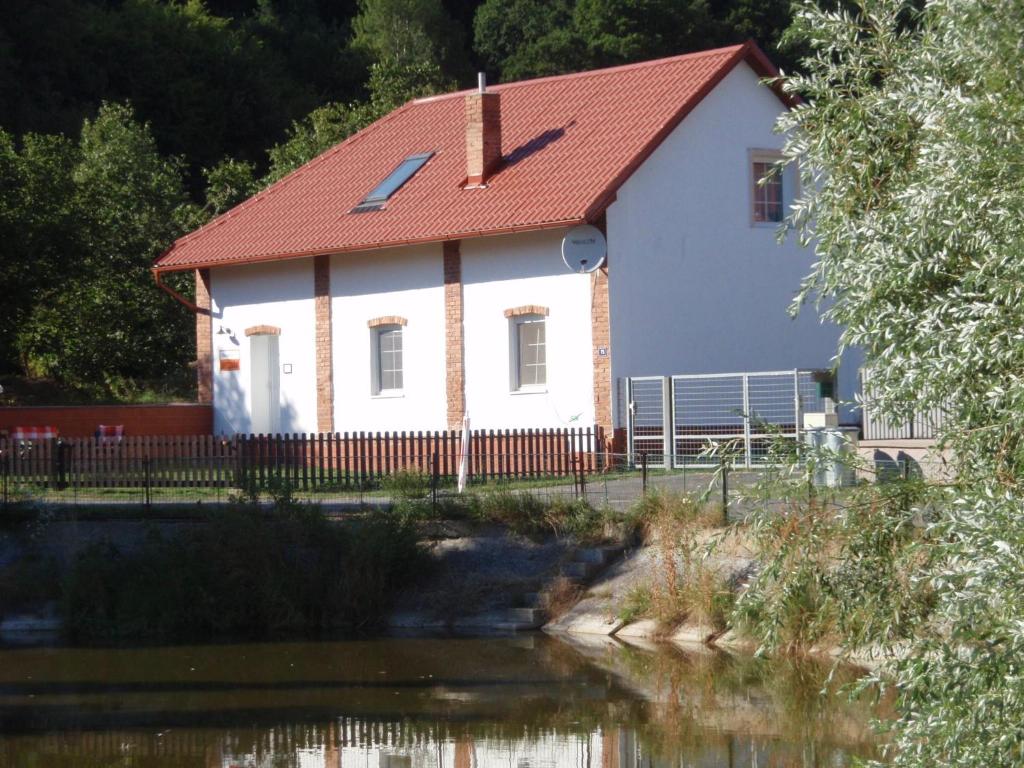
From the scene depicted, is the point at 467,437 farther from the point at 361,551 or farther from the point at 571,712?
the point at 571,712

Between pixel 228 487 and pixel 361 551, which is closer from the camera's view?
pixel 361 551

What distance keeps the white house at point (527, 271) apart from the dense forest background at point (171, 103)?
Answer: 5363 mm

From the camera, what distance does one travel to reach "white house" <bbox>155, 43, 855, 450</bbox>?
25812 millimetres

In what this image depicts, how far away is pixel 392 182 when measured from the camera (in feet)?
96.3

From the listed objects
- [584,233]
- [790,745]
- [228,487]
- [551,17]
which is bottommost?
[790,745]

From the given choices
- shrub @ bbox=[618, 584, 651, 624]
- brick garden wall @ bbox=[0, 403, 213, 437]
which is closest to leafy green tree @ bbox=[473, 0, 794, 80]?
brick garden wall @ bbox=[0, 403, 213, 437]

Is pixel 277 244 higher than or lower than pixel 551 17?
lower

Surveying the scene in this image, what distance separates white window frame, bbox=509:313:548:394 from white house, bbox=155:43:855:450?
0.13ft

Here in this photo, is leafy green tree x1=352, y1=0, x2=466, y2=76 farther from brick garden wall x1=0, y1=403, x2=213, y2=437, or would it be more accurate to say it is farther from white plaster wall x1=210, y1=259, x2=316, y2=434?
brick garden wall x1=0, y1=403, x2=213, y2=437

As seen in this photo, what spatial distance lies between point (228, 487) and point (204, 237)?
9.92m

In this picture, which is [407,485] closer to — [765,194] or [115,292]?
[765,194]

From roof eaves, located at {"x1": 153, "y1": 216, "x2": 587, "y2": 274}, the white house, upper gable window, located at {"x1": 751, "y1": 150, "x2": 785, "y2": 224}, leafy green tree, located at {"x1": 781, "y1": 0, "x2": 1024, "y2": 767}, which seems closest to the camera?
leafy green tree, located at {"x1": 781, "y1": 0, "x2": 1024, "y2": 767}

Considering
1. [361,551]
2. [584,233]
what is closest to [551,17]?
[584,233]

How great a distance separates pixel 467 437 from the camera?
75.5 ft
